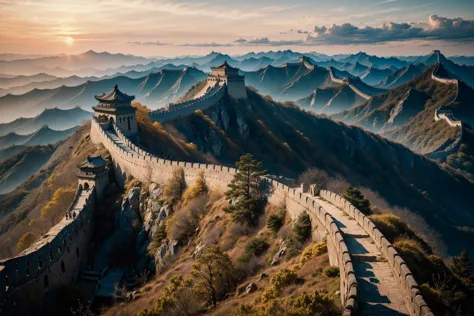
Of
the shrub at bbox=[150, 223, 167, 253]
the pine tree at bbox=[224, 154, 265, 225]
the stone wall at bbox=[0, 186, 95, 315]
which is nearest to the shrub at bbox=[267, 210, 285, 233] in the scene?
the pine tree at bbox=[224, 154, 265, 225]

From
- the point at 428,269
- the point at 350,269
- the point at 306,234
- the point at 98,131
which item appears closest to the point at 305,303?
the point at 350,269

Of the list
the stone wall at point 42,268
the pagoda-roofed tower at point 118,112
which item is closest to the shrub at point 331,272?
the stone wall at point 42,268

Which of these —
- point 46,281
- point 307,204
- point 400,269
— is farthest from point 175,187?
point 400,269

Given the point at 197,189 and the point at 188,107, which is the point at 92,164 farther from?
the point at 188,107

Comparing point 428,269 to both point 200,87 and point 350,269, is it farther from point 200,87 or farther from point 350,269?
point 200,87

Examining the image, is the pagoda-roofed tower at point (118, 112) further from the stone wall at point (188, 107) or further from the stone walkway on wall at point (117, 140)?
the stone wall at point (188, 107)
